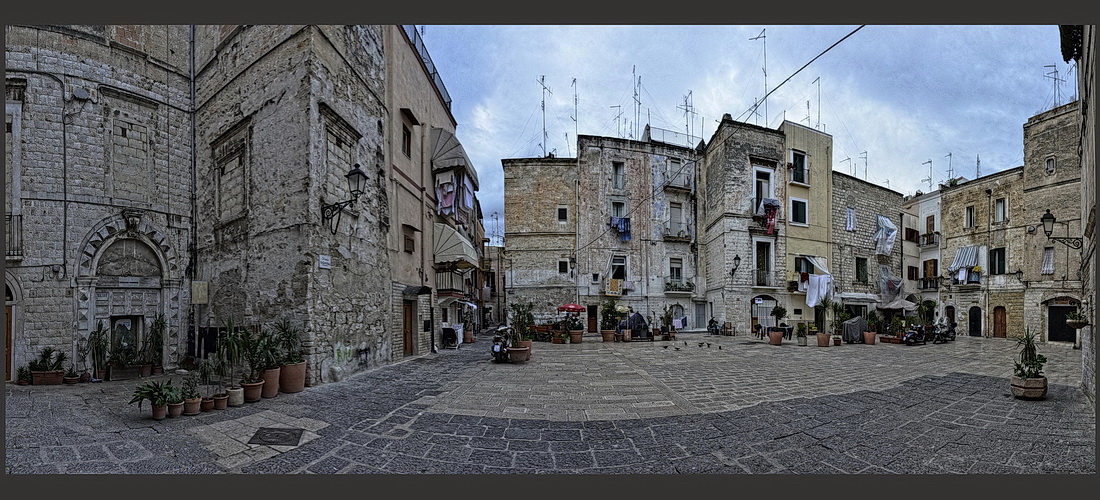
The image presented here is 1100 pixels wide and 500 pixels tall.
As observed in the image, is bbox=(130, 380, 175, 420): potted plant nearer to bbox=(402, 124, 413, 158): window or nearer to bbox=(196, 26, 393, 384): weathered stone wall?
bbox=(196, 26, 393, 384): weathered stone wall

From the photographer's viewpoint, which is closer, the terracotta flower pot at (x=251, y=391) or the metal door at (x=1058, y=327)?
the terracotta flower pot at (x=251, y=391)

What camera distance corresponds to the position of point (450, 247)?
50.0 feet

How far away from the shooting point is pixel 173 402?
231 inches

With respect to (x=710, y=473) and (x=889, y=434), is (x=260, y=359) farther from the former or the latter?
(x=889, y=434)

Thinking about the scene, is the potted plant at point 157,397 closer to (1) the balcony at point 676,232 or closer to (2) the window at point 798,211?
(1) the balcony at point 676,232

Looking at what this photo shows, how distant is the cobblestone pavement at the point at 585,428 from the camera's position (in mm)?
4418

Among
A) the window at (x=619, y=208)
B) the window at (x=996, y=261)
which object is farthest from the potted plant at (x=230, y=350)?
the window at (x=996, y=261)

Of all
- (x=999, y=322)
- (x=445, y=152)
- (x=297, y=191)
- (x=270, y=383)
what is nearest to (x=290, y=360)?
(x=270, y=383)

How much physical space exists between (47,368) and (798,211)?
28.9 meters

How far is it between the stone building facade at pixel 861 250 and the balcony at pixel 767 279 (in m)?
3.70

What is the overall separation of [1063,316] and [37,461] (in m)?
30.5

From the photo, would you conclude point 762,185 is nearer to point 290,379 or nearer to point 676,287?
point 676,287

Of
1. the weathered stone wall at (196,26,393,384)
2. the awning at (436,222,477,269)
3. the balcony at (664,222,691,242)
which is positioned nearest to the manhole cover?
the weathered stone wall at (196,26,393,384)

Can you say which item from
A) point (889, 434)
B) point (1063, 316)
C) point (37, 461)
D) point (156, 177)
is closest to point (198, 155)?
point (156, 177)
